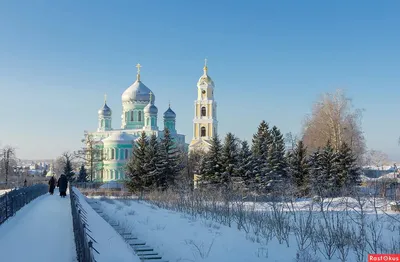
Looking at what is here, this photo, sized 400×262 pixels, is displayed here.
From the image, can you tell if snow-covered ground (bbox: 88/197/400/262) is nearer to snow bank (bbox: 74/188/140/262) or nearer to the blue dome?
snow bank (bbox: 74/188/140/262)

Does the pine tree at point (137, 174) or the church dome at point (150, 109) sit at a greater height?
the church dome at point (150, 109)

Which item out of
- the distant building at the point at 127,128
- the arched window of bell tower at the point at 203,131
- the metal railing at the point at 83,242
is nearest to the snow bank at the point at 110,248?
the metal railing at the point at 83,242

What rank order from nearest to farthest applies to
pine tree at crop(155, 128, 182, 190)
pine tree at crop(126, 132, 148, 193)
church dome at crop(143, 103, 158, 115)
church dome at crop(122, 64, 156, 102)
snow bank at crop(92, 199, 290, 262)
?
snow bank at crop(92, 199, 290, 262)
pine tree at crop(155, 128, 182, 190)
pine tree at crop(126, 132, 148, 193)
church dome at crop(143, 103, 158, 115)
church dome at crop(122, 64, 156, 102)

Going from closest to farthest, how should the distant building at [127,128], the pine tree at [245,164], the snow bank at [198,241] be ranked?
the snow bank at [198,241], the pine tree at [245,164], the distant building at [127,128]

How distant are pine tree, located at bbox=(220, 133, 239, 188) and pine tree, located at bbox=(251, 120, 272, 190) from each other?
1464mm

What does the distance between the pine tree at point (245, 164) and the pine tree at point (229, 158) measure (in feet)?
1.16

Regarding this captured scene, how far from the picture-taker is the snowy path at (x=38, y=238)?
8163mm

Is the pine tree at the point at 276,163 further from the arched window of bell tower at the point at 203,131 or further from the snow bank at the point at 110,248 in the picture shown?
the arched window of bell tower at the point at 203,131

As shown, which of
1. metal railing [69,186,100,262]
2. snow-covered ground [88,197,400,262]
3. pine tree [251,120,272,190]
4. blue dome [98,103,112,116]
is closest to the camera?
metal railing [69,186,100,262]

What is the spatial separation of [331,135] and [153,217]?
924 inches

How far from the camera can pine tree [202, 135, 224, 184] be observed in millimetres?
32500

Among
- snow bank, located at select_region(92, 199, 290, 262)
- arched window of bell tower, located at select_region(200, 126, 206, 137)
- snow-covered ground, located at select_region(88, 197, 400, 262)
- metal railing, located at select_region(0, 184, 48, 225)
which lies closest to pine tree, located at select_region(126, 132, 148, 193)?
metal railing, located at select_region(0, 184, 48, 225)

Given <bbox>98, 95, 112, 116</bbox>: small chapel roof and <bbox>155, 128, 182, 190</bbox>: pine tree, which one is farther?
<bbox>98, 95, 112, 116</bbox>: small chapel roof

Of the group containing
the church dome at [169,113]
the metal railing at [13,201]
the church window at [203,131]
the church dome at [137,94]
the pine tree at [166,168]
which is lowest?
the metal railing at [13,201]
